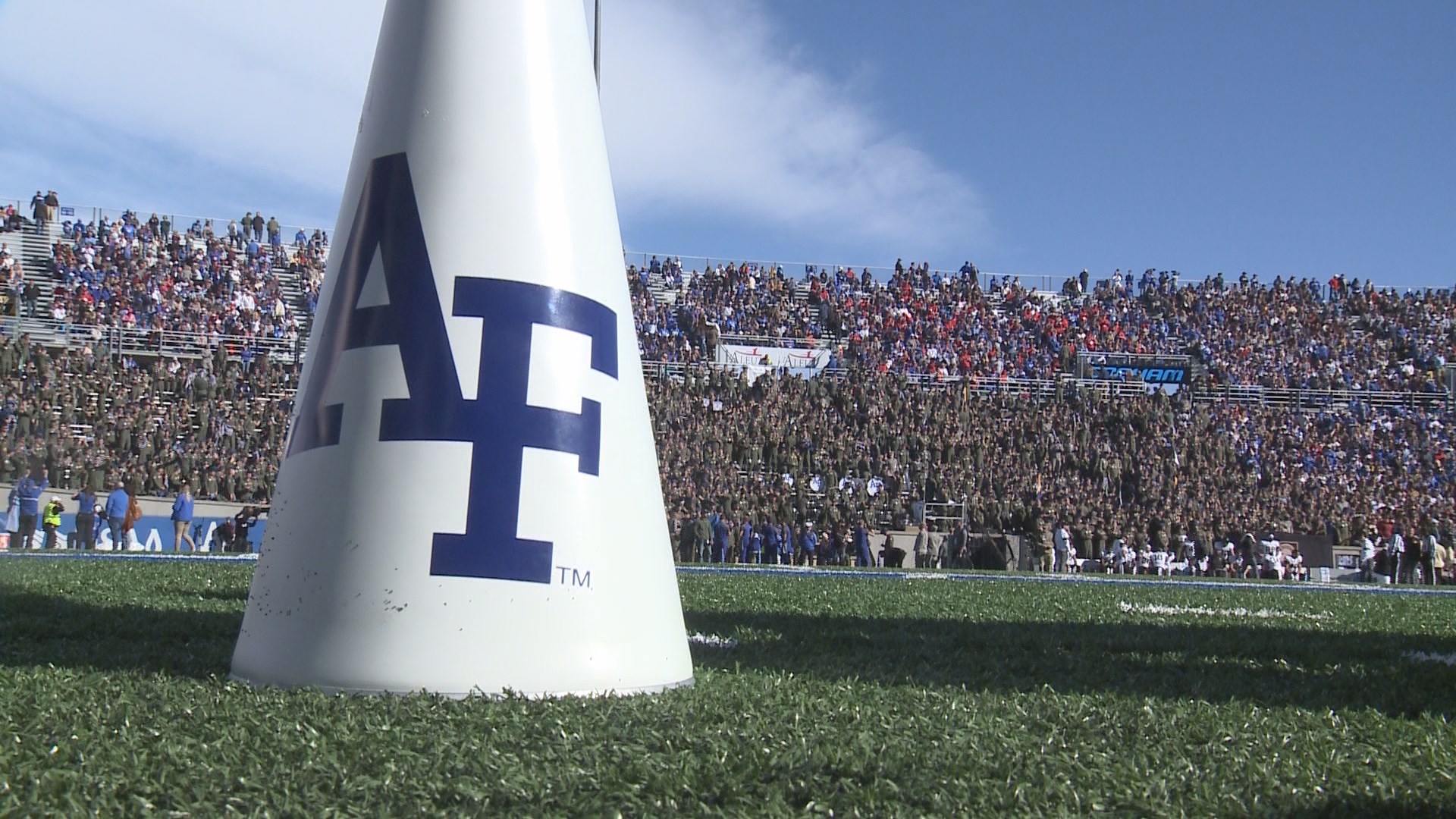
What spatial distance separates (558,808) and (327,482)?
62.3 inches

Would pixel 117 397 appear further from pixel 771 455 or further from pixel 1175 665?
pixel 1175 665

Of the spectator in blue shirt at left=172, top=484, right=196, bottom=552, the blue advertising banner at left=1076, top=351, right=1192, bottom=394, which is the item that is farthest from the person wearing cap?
the blue advertising banner at left=1076, top=351, right=1192, bottom=394

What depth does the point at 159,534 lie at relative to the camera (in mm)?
20422

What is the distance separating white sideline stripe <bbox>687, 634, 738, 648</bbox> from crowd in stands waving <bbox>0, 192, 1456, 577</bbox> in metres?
16.7

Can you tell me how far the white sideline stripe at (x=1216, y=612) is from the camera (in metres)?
8.99

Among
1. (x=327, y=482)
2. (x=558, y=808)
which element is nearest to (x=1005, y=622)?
(x=327, y=482)

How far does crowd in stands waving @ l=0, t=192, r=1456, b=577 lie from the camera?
2302 cm

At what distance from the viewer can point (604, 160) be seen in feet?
13.6

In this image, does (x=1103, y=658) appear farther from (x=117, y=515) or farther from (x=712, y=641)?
(x=117, y=515)

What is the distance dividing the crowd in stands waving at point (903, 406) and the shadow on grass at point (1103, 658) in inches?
622

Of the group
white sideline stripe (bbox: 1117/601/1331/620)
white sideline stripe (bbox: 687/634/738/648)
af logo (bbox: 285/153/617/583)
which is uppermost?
af logo (bbox: 285/153/617/583)

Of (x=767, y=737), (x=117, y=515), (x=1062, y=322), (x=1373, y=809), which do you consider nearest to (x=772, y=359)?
(x=1062, y=322)

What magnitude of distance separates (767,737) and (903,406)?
25.9 m

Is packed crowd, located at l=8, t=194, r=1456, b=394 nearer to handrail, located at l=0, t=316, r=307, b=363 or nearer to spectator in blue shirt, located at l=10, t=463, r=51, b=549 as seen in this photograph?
handrail, located at l=0, t=316, r=307, b=363
